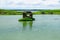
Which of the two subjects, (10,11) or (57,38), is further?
(10,11)

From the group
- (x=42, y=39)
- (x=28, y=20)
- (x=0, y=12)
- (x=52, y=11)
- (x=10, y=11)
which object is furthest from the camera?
(x=52, y=11)

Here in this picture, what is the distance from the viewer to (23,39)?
7051 millimetres

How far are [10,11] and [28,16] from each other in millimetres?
13578

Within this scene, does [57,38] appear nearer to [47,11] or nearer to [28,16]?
[28,16]

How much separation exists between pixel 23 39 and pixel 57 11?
2624 cm

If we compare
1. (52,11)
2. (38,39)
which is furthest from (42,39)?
(52,11)

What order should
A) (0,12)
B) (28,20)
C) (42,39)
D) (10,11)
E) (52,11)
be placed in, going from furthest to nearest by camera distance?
1. (52,11)
2. (10,11)
3. (0,12)
4. (28,20)
5. (42,39)

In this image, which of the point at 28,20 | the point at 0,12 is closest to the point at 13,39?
the point at 28,20

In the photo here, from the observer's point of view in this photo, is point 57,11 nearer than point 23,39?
No

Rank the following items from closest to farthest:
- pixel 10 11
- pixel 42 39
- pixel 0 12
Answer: pixel 42 39 → pixel 0 12 → pixel 10 11

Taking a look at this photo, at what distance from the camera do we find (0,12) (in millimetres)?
26094

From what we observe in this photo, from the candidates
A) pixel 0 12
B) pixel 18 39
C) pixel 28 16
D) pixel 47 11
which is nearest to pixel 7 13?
pixel 0 12

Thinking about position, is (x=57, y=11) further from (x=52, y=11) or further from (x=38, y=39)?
(x=38, y=39)

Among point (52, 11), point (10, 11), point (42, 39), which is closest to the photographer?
point (42, 39)
